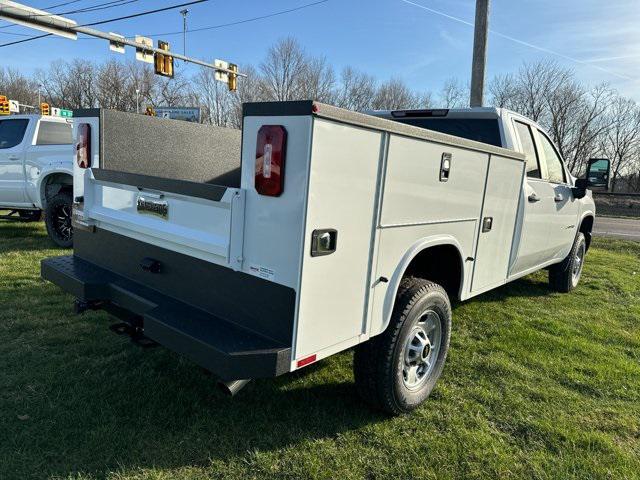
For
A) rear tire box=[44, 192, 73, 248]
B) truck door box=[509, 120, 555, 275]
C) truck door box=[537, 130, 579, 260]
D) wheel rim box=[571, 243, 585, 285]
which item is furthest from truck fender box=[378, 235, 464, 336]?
rear tire box=[44, 192, 73, 248]

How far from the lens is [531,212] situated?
4.52 m

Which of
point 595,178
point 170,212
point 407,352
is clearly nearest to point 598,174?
point 595,178

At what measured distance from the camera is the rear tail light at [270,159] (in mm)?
2127

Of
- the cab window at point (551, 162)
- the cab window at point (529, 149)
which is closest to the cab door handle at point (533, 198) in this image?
the cab window at point (529, 149)

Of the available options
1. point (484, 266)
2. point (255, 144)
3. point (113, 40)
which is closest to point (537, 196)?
point (484, 266)

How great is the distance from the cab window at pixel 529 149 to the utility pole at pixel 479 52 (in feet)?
20.0

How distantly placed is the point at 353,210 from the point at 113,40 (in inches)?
739

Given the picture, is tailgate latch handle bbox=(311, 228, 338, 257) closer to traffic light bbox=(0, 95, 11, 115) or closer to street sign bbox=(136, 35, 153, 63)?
street sign bbox=(136, 35, 153, 63)

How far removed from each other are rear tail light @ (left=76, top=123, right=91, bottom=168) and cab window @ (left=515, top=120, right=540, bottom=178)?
3.64 metres

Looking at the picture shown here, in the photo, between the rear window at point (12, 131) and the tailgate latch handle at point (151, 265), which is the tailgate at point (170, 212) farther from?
the rear window at point (12, 131)

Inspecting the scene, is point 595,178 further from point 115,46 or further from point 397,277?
point 115,46

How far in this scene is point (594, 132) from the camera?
3903 cm

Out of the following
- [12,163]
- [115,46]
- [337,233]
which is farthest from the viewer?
[115,46]

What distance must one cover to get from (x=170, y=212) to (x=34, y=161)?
274 inches
